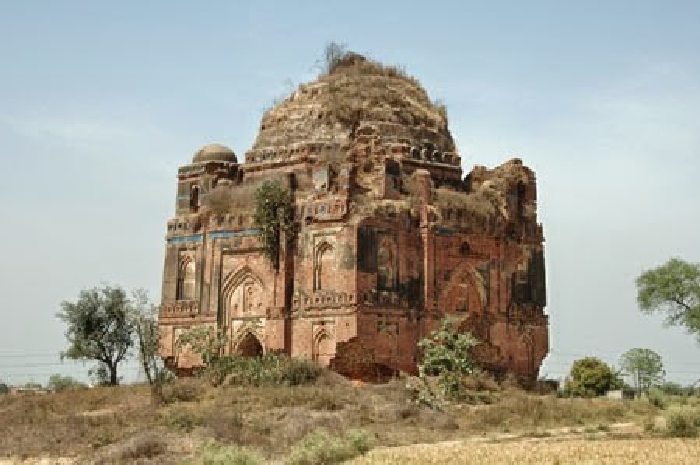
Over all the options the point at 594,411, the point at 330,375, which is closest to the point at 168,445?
the point at 330,375

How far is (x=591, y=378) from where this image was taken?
41031 mm

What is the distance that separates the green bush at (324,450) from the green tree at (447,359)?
36.6 ft

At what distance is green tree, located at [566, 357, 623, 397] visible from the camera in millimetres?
40594

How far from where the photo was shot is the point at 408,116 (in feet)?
123

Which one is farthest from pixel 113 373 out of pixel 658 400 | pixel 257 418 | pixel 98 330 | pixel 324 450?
pixel 324 450

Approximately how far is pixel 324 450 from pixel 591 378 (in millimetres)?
25324

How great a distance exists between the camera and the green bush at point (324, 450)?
1784 cm

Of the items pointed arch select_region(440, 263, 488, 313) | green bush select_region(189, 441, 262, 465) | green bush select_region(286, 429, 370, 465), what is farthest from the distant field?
pointed arch select_region(440, 263, 488, 313)

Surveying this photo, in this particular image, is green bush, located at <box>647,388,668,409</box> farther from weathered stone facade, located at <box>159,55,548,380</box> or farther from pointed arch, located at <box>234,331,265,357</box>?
pointed arch, located at <box>234,331,265,357</box>

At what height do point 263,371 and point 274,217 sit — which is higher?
point 274,217

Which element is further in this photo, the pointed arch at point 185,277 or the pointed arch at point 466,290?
the pointed arch at point 185,277

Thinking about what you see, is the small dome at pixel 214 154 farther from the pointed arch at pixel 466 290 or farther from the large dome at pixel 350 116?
the pointed arch at pixel 466 290

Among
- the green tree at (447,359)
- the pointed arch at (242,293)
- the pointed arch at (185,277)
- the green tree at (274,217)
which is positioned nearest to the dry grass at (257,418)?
the green tree at (447,359)

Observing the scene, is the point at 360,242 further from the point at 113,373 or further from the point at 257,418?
the point at 113,373
